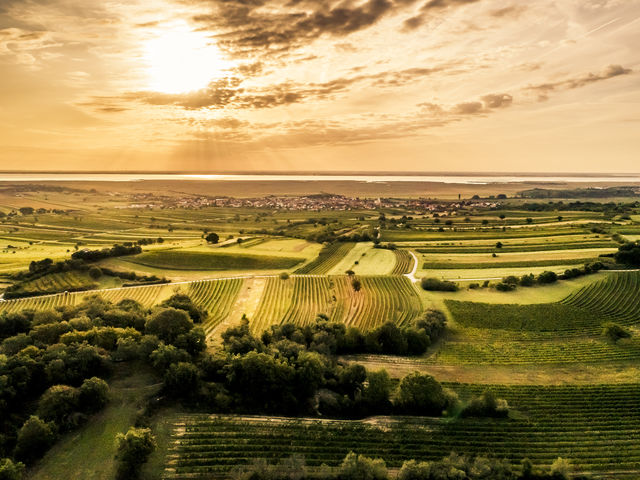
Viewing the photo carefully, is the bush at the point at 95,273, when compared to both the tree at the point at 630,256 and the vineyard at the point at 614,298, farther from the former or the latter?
the tree at the point at 630,256

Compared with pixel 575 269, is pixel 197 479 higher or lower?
lower

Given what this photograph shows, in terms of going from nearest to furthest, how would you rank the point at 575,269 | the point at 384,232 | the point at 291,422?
the point at 291,422
the point at 575,269
the point at 384,232

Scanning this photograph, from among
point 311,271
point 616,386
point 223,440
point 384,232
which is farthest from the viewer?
point 384,232

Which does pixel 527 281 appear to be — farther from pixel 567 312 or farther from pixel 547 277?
pixel 567 312

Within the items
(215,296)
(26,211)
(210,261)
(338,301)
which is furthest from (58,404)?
(26,211)

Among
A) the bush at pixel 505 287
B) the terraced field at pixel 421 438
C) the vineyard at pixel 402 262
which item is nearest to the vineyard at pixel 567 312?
the bush at pixel 505 287

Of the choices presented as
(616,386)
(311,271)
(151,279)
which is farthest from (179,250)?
(616,386)

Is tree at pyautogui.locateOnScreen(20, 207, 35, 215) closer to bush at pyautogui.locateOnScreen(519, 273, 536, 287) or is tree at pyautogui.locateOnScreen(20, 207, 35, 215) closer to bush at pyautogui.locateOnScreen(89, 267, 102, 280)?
bush at pyautogui.locateOnScreen(89, 267, 102, 280)

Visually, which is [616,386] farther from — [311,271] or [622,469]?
[311,271]
